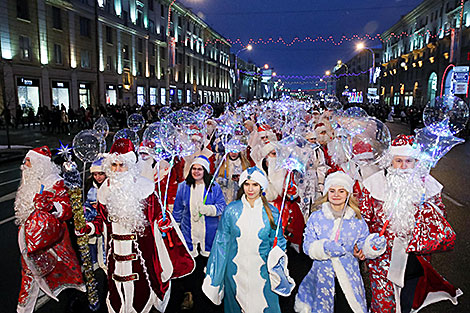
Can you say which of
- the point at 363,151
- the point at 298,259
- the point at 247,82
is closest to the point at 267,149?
the point at 298,259

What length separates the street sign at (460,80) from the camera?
1197 inches

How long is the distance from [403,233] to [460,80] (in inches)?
1306

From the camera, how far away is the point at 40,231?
3486 mm

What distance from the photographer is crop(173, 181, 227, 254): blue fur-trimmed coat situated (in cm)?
481

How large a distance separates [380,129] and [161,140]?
9.25 ft

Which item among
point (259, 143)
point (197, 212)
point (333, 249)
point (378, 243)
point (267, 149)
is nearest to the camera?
point (378, 243)

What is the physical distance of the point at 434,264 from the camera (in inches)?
218

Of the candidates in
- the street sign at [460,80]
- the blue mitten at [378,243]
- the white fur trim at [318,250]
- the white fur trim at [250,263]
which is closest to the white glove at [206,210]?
the white fur trim at [250,263]

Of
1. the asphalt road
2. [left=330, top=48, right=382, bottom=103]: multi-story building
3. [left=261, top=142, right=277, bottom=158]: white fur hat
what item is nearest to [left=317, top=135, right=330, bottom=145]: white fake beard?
[left=261, top=142, right=277, bottom=158]: white fur hat

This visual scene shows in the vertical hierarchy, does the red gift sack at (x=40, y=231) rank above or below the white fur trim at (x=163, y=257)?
above

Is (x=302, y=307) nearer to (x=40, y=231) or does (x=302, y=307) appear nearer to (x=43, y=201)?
(x=40, y=231)

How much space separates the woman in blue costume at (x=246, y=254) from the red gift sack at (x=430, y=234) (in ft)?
3.86

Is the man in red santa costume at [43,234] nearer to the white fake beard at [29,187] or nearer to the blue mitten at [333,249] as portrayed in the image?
the white fake beard at [29,187]

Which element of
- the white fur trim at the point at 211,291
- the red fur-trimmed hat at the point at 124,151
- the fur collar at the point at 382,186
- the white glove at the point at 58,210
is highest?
the red fur-trimmed hat at the point at 124,151
